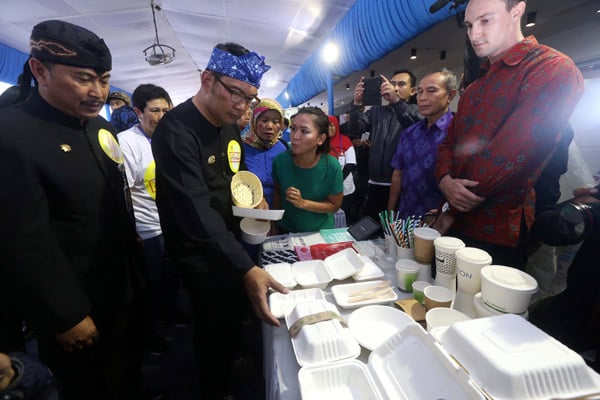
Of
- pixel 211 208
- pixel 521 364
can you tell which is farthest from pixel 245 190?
pixel 521 364

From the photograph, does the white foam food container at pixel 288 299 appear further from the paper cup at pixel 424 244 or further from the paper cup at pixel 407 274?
the paper cup at pixel 424 244

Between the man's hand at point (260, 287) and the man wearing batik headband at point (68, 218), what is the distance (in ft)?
2.01

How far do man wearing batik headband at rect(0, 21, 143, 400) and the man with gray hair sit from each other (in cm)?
178

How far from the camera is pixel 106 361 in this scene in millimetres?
1201

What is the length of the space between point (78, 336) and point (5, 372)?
27 centimetres

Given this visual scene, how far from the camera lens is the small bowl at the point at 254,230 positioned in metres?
1.31

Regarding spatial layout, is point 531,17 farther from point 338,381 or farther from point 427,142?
point 338,381

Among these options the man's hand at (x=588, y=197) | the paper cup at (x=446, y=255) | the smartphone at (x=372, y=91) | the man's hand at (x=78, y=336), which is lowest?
the man's hand at (x=78, y=336)

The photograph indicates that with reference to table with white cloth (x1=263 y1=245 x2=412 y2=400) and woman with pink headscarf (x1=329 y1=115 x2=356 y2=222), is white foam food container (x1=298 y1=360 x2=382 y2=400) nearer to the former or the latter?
table with white cloth (x1=263 y1=245 x2=412 y2=400)

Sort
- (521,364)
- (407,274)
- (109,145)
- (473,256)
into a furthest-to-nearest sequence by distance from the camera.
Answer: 1. (109,145)
2. (407,274)
3. (473,256)
4. (521,364)

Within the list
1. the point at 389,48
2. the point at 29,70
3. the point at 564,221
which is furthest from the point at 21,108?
the point at 389,48

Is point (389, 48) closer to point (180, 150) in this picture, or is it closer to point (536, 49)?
point (536, 49)

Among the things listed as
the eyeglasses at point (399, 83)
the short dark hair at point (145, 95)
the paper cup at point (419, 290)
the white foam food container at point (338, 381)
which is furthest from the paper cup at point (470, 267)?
the short dark hair at point (145, 95)

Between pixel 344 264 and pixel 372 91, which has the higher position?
pixel 372 91
